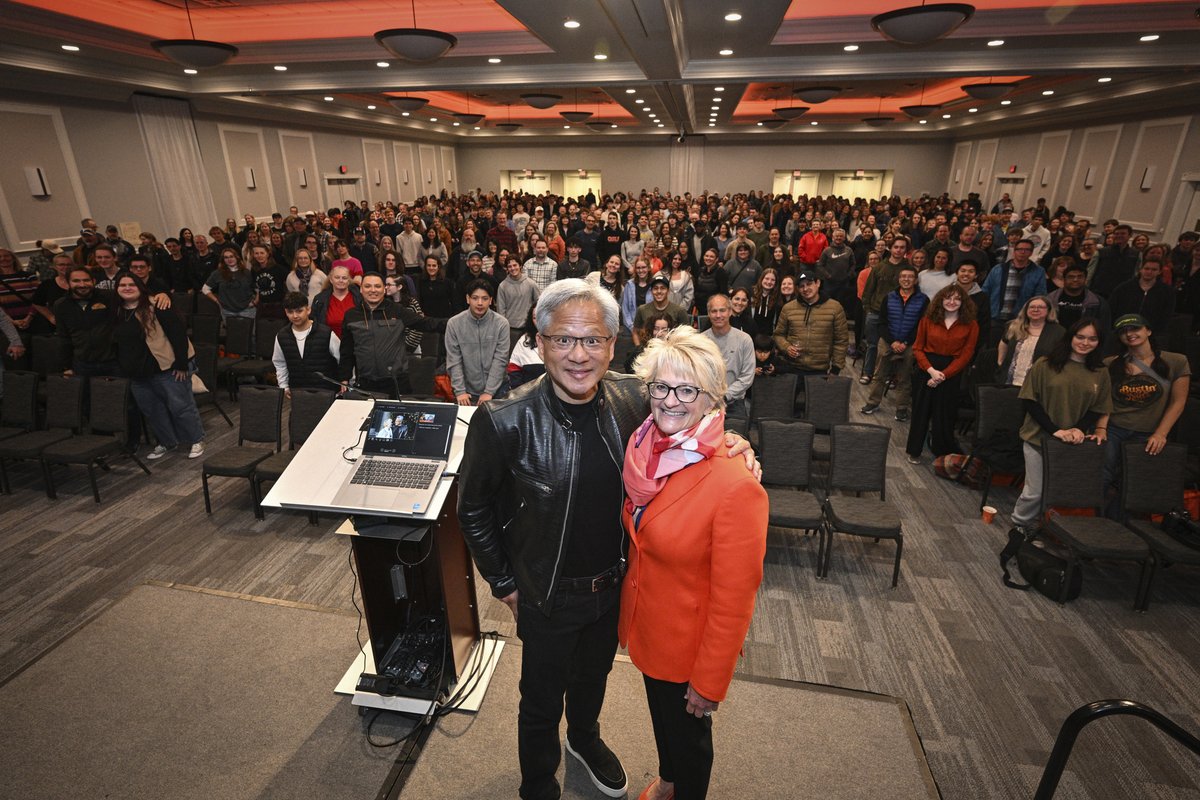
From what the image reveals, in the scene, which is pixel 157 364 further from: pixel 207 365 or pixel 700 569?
pixel 700 569

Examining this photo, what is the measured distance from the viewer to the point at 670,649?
5.98 ft

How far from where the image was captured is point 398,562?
2646 mm

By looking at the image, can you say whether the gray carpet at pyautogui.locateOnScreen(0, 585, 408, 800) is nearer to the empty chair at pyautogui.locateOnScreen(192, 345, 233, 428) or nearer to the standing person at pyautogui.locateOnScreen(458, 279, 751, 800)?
the standing person at pyautogui.locateOnScreen(458, 279, 751, 800)

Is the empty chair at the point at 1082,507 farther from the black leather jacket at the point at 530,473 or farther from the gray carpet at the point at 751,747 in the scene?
the black leather jacket at the point at 530,473

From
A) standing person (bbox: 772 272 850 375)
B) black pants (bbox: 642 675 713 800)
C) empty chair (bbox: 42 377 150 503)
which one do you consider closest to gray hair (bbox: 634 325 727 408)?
black pants (bbox: 642 675 713 800)

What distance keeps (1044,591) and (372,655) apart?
13.8 ft

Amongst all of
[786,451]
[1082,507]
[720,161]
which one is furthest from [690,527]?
[720,161]

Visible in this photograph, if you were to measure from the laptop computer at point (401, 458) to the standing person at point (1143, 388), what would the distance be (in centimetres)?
470

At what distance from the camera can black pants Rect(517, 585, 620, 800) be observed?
76.1 inches

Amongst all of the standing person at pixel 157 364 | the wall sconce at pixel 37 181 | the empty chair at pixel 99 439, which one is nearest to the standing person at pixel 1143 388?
the standing person at pixel 157 364

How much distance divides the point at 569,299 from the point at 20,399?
6254mm

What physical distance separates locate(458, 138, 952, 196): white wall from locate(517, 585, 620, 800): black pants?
79.6 ft

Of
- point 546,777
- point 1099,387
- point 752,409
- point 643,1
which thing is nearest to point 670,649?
point 546,777

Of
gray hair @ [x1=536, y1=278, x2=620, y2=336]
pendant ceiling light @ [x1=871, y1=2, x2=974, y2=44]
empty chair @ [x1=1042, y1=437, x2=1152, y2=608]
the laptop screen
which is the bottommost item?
empty chair @ [x1=1042, y1=437, x2=1152, y2=608]
